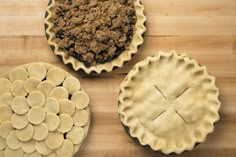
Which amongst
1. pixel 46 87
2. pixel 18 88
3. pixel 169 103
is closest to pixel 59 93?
pixel 46 87

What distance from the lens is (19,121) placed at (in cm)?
193

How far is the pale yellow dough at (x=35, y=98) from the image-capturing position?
1.93m

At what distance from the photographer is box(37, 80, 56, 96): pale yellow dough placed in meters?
1.94

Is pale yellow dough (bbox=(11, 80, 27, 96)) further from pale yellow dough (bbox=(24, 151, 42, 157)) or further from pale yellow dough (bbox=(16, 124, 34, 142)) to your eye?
pale yellow dough (bbox=(24, 151, 42, 157))

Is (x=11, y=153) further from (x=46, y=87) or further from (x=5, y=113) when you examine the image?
(x=46, y=87)

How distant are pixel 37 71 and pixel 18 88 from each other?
10 cm

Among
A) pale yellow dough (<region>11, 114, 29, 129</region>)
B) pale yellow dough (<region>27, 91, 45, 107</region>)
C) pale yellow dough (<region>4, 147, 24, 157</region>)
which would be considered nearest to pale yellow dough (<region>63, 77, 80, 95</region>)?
pale yellow dough (<region>27, 91, 45, 107</region>)

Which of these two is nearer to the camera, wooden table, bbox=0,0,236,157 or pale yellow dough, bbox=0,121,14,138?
pale yellow dough, bbox=0,121,14,138

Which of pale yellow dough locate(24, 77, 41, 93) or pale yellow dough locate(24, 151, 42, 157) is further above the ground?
pale yellow dough locate(24, 77, 41, 93)

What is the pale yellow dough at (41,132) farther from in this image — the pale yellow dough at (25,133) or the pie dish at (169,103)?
the pie dish at (169,103)

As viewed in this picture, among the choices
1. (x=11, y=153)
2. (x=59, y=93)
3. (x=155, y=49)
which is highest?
(x=155, y=49)

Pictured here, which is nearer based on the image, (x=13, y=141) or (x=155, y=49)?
(x=13, y=141)

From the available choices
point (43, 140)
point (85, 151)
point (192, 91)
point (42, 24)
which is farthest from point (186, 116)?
point (42, 24)

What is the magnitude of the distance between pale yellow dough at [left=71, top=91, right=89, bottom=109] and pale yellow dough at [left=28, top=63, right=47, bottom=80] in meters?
0.15
